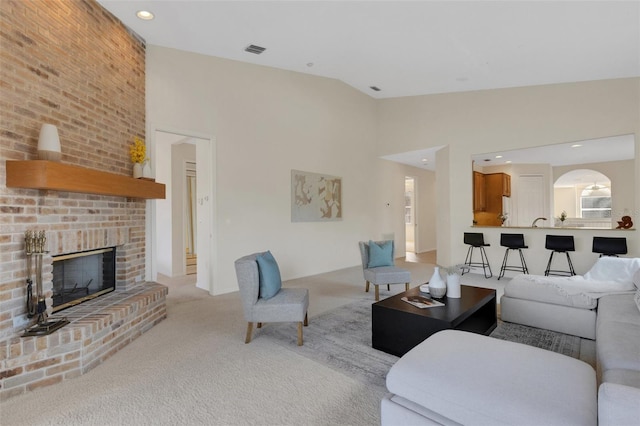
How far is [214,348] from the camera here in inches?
111

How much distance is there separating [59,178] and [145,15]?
2.20 meters

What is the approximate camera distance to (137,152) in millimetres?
3682

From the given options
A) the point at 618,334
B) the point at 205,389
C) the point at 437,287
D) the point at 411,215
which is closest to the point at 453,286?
the point at 437,287

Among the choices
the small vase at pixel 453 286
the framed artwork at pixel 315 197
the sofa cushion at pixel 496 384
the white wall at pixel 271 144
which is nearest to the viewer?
the sofa cushion at pixel 496 384

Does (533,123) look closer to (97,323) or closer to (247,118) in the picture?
(247,118)

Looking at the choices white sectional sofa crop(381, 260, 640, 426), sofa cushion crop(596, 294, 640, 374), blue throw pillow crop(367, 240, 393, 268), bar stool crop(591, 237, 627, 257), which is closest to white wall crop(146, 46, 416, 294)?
blue throw pillow crop(367, 240, 393, 268)

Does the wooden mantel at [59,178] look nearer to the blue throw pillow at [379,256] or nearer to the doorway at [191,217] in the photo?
the blue throw pillow at [379,256]

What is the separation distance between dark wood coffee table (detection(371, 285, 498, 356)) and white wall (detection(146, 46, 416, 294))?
2.78 meters

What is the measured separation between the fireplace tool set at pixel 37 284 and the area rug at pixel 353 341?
165 cm

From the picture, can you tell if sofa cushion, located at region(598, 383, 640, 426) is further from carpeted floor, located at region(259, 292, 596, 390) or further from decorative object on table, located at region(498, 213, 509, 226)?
decorative object on table, located at region(498, 213, 509, 226)

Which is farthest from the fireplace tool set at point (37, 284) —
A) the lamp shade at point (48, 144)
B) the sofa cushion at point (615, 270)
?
the sofa cushion at point (615, 270)

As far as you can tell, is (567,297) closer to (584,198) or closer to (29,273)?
Result: (29,273)

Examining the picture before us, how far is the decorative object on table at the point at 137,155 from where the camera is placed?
367 centimetres

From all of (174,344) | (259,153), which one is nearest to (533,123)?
(259,153)
